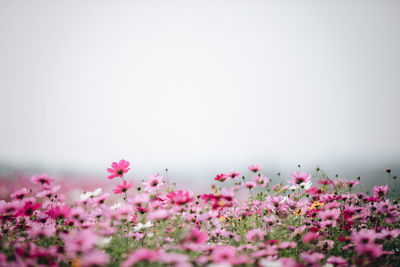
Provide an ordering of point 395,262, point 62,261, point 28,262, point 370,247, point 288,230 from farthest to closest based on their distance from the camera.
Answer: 1. point 288,230
2. point 395,262
3. point 62,261
4. point 370,247
5. point 28,262

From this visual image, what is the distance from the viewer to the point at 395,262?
1.78m

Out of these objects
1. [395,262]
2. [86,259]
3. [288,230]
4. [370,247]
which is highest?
[86,259]

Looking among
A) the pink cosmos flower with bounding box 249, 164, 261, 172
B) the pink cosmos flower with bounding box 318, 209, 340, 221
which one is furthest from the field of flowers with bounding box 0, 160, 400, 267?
the pink cosmos flower with bounding box 249, 164, 261, 172

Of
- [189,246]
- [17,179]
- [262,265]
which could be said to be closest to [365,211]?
[262,265]

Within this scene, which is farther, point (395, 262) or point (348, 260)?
point (395, 262)

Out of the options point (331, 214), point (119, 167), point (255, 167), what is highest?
point (119, 167)

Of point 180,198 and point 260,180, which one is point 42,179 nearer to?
point 180,198

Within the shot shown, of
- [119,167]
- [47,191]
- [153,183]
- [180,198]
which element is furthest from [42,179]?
[180,198]

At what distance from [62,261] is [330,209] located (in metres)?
1.92

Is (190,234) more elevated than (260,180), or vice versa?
(260,180)

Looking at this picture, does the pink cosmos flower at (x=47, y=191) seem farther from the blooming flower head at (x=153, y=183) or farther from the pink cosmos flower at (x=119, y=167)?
the blooming flower head at (x=153, y=183)

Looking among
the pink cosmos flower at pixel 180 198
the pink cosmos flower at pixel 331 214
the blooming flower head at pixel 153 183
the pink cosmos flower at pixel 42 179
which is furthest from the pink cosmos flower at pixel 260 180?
the pink cosmos flower at pixel 42 179

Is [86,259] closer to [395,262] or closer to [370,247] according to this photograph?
[370,247]

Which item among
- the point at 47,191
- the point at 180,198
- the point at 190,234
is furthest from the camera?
the point at 47,191
